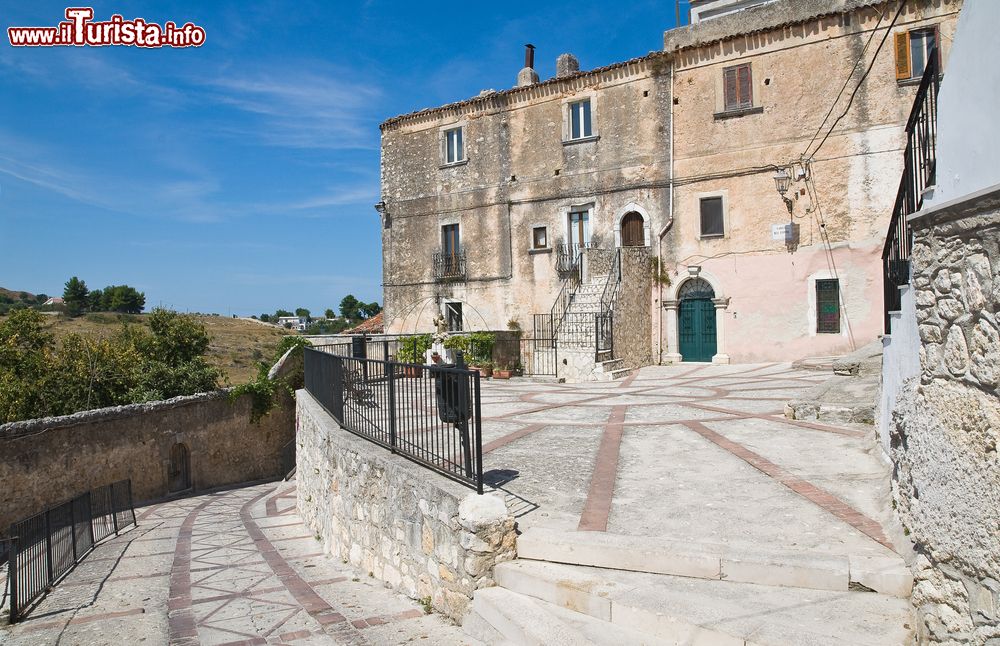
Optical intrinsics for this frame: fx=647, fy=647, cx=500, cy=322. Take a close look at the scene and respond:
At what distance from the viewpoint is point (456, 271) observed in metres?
26.2

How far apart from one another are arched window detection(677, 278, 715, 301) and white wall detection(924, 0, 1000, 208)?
1753 cm

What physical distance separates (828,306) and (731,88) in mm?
7352

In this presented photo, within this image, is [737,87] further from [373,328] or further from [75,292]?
[75,292]

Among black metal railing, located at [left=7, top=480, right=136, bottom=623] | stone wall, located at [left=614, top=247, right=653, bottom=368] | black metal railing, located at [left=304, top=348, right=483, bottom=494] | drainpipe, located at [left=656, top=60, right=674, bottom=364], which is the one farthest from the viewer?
drainpipe, located at [left=656, top=60, right=674, bottom=364]

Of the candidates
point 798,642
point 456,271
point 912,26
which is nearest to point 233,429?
point 456,271

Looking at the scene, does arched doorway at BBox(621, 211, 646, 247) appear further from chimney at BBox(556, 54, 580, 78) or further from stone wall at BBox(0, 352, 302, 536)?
stone wall at BBox(0, 352, 302, 536)

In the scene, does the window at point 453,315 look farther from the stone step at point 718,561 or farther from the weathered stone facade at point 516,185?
the stone step at point 718,561

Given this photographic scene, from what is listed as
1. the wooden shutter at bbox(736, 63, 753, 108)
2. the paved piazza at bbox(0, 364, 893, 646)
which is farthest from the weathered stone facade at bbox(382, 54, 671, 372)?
the paved piazza at bbox(0, 364, 893, 646)

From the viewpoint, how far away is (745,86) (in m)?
20.0

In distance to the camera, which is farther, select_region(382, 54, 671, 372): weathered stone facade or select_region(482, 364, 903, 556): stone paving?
select_region(382, 54, 671, 372): weathered stone facade

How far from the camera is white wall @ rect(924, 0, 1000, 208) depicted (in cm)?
314

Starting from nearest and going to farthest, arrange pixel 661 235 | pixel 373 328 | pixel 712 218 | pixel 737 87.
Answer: pixel 737 87
pixel 712 218
pixel 661 235
pixel 373 328

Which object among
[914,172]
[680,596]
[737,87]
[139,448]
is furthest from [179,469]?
[737,87]

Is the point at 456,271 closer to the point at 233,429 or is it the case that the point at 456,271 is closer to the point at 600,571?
the point at 233,429
